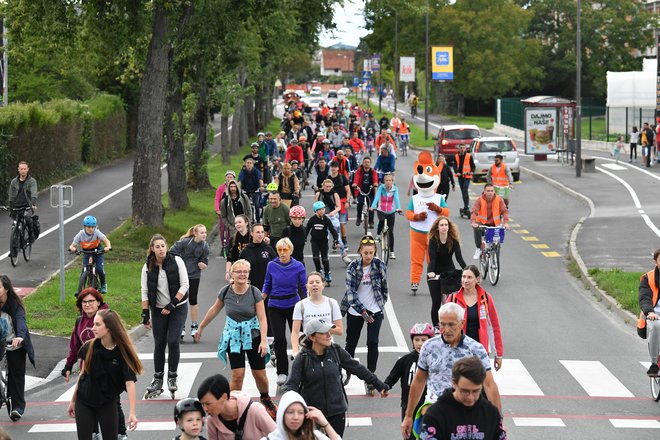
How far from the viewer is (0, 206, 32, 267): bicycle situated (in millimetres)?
24312

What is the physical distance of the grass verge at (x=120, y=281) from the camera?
19484 millimetres

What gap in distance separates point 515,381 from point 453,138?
35885mm

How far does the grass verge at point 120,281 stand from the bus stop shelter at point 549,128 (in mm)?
20185

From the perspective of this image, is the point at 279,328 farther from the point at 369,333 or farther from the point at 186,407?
the point at 186,407

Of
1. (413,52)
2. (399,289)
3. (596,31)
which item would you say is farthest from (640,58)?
(399,289)

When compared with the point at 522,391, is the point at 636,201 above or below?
above

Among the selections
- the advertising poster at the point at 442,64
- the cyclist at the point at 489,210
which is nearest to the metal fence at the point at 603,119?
the advertising poster at the point at 442,64

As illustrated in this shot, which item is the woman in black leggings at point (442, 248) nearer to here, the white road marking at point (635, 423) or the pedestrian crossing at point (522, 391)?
the pedestrian crossing at point (522, 391)

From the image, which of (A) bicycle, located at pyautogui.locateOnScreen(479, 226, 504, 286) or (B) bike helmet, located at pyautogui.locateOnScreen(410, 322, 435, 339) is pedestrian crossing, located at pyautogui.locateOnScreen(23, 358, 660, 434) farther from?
(A) bicycle, located at pyautogui.locateOnScreen(479, 226, 504, 286)

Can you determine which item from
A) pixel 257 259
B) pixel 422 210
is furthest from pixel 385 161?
pixel 257 259

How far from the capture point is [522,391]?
14.8 meters

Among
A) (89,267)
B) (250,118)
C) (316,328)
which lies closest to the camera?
(316,328)

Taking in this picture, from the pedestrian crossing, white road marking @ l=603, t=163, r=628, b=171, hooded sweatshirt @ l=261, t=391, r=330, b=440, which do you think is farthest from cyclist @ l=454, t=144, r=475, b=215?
hooded sweatshirt @ l=261, t=391, r=330, b=440

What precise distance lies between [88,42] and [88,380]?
19.8 meters
